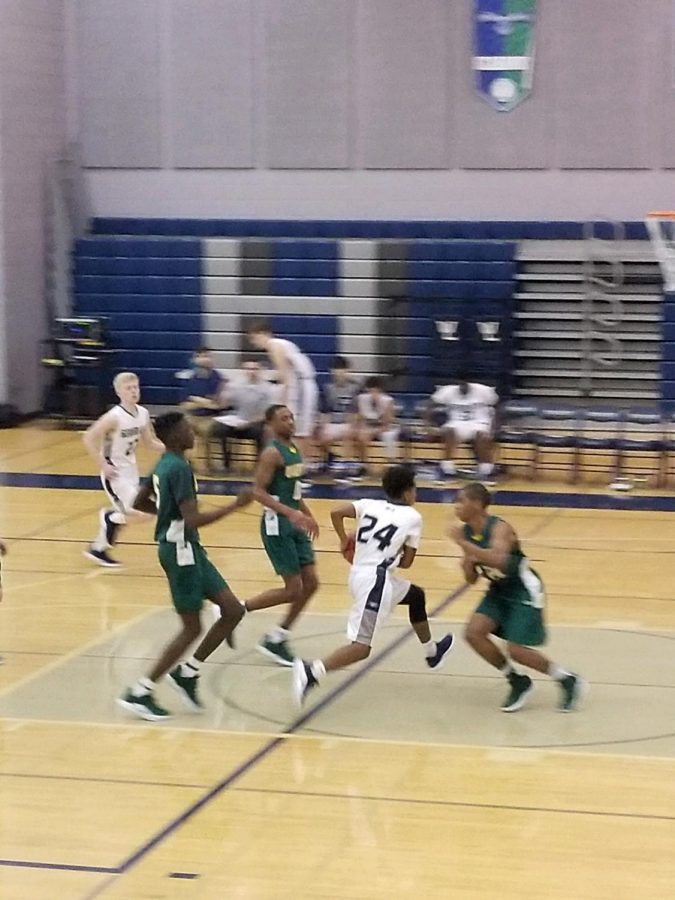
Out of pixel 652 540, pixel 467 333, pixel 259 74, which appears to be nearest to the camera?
pixel 652 540

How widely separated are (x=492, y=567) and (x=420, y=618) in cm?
76

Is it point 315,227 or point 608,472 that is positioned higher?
point 315,227

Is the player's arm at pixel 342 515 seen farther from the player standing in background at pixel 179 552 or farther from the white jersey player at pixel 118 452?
the white jersey player at pixel 118 452

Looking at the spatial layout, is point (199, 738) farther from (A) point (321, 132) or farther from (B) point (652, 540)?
(A) point (321, 132)

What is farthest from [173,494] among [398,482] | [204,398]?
[204,398]

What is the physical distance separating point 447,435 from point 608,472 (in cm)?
188

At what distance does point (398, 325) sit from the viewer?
65.2 feet

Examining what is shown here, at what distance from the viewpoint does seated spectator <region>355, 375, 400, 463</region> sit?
16.0m

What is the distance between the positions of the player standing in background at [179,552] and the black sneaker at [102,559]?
12.9 ft

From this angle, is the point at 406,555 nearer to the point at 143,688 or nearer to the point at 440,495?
the point at 143,688

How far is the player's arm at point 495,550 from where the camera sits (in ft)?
24.3

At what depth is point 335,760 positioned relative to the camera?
7.02 meters

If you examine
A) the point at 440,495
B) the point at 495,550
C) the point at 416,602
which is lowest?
the point at 440,495

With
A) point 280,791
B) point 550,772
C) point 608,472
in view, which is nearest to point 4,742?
point 280,791
